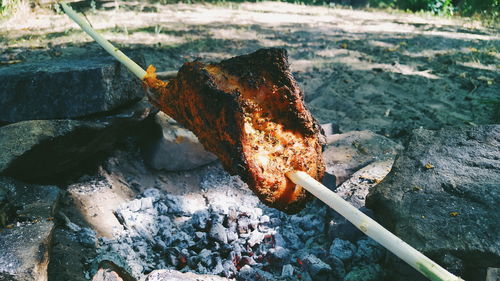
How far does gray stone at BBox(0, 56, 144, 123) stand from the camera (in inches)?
105

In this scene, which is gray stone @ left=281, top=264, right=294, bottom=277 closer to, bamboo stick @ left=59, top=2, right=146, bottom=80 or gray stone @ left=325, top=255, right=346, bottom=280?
gray stone @ left=325, top=255, right=346, bottom=280

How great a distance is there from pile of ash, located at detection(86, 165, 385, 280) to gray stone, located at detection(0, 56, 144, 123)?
0.77 meters

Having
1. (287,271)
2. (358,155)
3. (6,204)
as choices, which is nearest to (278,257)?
(287,271)

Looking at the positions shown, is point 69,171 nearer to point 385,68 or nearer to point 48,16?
point 385,68

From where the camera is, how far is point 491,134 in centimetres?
246

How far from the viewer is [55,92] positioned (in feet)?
8.85

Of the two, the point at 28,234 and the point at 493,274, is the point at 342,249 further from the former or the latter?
the point at 28,234

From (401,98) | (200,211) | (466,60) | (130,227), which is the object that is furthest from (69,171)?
(466,60)

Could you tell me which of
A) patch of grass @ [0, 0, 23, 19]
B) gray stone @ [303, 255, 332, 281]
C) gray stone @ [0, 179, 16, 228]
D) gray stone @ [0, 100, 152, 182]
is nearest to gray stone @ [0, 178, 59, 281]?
gray stone @ [0, 179, 16, 228]

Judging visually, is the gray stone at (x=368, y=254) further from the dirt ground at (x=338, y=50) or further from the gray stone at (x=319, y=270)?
the dirt ground at (x=338, y=50)

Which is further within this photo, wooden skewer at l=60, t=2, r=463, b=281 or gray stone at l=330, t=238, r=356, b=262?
gray stone at l=330, t=238, r=356, b=262

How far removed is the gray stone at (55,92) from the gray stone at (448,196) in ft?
6.45

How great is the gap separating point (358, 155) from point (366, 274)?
1.08 m

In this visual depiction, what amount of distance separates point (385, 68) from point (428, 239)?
151 inches
